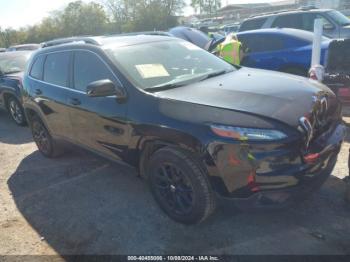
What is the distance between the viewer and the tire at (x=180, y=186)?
297 centimetres

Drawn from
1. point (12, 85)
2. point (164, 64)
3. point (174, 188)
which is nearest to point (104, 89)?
point (164, 64)

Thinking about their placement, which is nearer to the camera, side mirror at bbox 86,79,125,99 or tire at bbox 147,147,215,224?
tire at bbox 147,147,215,224

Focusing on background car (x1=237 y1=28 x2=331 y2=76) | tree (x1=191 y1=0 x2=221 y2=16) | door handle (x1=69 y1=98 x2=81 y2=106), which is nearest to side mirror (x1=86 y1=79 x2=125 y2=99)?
door handle (x1=69 y1=98 x2=81 y2=106)

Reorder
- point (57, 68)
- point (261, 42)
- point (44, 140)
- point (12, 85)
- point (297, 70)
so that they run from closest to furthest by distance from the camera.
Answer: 1. point (57, 68)
2. point (44, 140)
3. point (297, 70)
4. point (261, 42)
5. point (12, 85)

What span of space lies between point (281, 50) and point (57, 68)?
438 centimetres

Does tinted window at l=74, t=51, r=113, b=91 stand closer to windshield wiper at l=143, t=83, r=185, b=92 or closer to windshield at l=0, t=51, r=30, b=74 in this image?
windshield wiper at l=143, t=83, r=185, b=92

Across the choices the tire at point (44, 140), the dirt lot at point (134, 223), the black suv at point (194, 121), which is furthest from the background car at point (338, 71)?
the tire at point (44, 140)

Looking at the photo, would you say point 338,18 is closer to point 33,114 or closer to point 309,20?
point 309,20

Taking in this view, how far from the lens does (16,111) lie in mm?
7777

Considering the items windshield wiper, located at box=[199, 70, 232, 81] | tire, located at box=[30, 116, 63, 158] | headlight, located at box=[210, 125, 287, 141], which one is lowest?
tire, located at box=[30, 116, 63, 158]

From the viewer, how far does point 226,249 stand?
2.95 m

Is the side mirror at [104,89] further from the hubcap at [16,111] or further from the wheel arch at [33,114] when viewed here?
the hubcap at [16,111]

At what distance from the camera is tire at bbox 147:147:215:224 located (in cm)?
297

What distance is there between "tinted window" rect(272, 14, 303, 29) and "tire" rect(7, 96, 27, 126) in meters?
7.49
